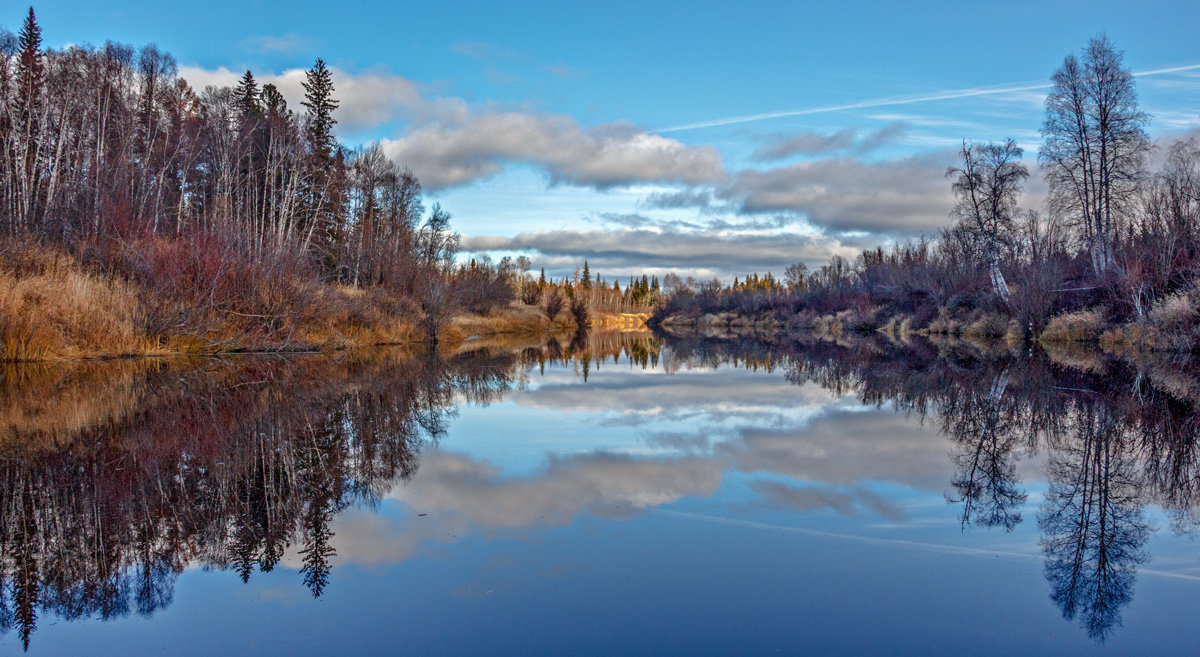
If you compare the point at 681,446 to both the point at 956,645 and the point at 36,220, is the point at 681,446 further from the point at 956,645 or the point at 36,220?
the point at 36,220

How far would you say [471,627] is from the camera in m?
3.15

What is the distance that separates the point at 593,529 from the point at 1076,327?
2328cm

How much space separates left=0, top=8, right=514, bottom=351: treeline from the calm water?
8.15 m

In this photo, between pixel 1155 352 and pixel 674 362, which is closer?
pixel 1155 352

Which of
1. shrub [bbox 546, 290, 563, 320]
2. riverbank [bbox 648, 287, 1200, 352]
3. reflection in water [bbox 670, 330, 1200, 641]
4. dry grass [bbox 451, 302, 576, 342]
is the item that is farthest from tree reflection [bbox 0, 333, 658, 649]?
shrub [bbox 546, 290, 563, 320]

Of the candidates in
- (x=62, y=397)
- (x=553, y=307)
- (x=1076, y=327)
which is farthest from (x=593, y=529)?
(x=553, y=307)

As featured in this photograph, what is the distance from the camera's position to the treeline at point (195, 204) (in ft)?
55.3

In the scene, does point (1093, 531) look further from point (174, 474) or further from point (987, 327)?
point (987, 327)

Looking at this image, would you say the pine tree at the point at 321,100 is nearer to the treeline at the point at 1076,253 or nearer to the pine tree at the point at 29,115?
the pine tree at the point at 29,115

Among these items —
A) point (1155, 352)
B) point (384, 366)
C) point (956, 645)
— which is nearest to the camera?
point (956, 645)

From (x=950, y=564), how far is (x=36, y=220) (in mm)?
25562

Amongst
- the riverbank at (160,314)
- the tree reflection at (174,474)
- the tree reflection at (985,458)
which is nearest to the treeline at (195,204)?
the riverbank at (160,314)

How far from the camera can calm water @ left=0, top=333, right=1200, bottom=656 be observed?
3156 mm

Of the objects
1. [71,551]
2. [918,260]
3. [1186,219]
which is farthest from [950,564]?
[918,260]
